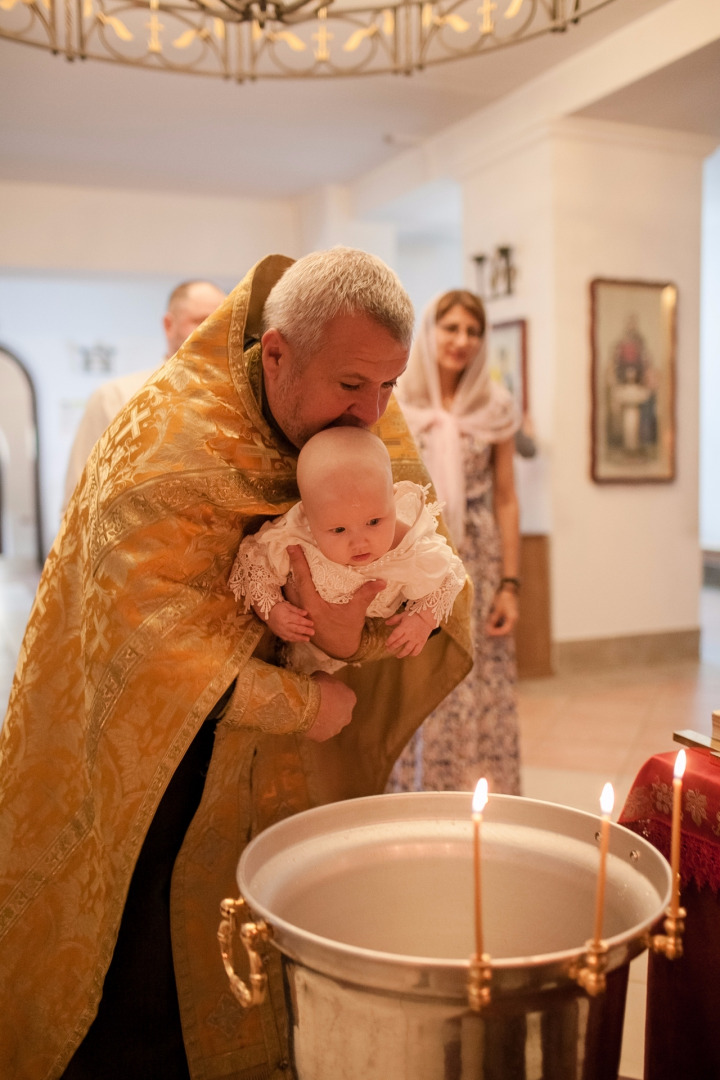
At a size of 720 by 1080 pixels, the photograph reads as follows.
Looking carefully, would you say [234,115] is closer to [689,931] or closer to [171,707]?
[171,707]

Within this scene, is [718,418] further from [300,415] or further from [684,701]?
[300,415]

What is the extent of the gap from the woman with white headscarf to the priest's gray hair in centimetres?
187

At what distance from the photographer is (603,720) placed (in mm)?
4734

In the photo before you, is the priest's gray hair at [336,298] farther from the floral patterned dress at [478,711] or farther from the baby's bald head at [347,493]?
the floral patterned dress at [478,711]

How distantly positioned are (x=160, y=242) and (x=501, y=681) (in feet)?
20.0

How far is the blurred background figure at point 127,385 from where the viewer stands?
128 inches

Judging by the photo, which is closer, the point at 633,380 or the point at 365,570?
the point at 365,570

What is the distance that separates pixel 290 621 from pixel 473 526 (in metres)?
1.86

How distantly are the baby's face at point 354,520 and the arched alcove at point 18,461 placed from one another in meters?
13.4

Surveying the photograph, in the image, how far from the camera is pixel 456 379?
3289 millimetres

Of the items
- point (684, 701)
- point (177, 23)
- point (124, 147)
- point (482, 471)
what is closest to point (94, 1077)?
point (482, 471)

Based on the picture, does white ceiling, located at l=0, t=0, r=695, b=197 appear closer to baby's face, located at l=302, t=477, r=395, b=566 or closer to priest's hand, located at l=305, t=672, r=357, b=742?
baby's face, located at l=302, t=477, r=395, b=566

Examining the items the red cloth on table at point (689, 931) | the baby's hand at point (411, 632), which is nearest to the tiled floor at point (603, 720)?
the red cloth on table at point (689, 931)

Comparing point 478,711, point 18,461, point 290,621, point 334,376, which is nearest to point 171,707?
point 290,621
